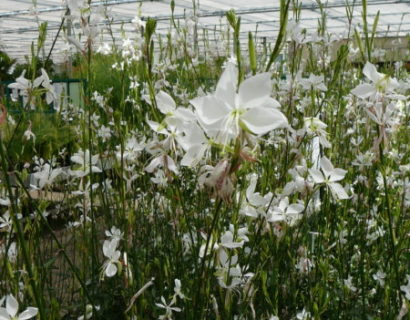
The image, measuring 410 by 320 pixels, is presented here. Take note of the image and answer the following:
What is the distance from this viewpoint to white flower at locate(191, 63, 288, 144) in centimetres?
61

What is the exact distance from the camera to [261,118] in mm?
622

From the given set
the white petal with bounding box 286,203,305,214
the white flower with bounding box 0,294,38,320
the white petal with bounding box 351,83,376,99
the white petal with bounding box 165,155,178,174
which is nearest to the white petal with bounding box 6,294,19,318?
the white flower with bounding box 0,294,38,320

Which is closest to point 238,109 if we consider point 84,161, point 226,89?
point 226,89

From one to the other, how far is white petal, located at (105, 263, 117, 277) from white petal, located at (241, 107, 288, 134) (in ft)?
2.18

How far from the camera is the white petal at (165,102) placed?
35.0 inches

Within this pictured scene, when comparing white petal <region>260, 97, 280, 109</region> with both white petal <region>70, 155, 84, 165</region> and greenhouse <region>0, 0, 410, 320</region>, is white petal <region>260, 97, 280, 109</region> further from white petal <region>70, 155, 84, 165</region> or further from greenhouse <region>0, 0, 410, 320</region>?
white petal <region>70, 155, 84, 165</region>

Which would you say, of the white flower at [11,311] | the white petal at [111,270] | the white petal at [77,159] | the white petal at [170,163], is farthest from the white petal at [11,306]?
the white petal at [77,159]

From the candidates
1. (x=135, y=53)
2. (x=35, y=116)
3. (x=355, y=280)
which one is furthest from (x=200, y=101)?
(x=35, y=116)

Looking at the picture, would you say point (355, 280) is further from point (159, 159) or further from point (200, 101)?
point (200, 101)

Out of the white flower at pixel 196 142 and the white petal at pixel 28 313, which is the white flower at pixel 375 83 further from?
the white petal at pixel 28 313

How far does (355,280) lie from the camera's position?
1.78 metres

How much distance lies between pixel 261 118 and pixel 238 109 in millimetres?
30

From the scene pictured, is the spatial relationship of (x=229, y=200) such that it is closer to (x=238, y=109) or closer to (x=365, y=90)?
(x=238, y=109)

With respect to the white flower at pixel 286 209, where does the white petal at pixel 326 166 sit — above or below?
above
